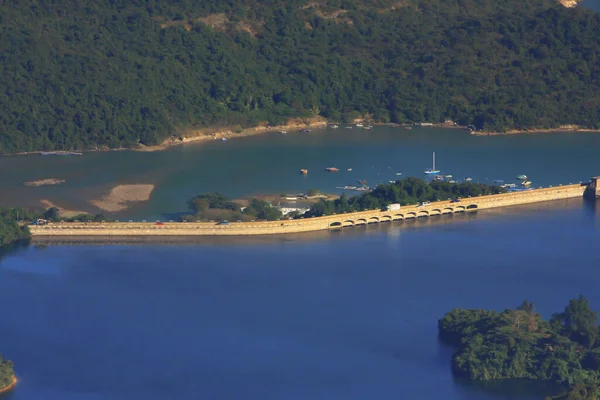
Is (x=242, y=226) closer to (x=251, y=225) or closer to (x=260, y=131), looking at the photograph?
(x=251, y=225)

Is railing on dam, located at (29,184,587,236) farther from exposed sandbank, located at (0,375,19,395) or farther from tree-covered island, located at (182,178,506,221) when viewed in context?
exposed sandbank, located at (0,375,19,395)

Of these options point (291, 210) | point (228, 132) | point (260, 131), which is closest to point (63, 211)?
point (291, 210)

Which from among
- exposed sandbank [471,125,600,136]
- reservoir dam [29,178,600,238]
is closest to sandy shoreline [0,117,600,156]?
exposed sandbank [471,125,600,136]

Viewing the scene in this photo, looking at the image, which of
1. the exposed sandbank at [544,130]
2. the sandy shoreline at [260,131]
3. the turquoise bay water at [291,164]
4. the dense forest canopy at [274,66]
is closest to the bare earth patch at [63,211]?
the turquoise bay water at [291,164]

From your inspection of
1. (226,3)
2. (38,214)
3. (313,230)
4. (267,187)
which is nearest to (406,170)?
(267,187)

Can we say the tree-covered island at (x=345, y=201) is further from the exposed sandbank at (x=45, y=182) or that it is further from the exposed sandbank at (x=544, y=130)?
the exposed sandbank at (x=544, y=130)

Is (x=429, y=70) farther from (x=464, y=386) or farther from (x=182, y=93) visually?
(x=464, y=386)
